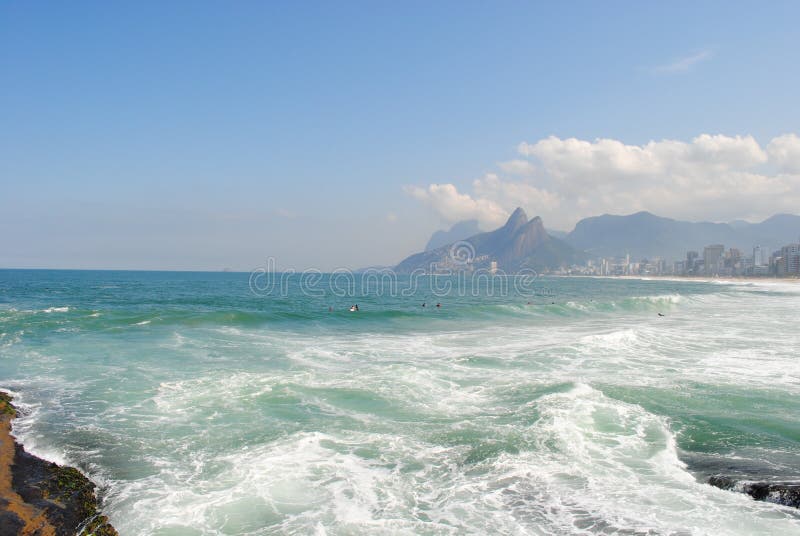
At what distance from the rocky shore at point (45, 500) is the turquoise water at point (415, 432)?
40 centimetres

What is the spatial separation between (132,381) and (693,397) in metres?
20.3

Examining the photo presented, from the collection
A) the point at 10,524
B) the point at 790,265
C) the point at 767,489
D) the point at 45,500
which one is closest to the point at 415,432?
the point at 767,489

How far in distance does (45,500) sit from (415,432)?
7.82 meters

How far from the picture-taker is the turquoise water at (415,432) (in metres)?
7.98

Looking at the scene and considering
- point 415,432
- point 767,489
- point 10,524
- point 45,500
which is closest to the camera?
point 10,524

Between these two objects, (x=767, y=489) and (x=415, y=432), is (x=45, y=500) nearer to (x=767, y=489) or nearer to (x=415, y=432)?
(x=415, y=432)

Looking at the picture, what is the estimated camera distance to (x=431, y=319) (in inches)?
1615

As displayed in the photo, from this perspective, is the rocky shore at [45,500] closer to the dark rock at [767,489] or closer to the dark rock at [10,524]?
the dark rock at [10,524]

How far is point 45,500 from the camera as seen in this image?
26.1ft

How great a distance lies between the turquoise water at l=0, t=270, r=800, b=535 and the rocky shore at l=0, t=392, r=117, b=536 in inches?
15.9

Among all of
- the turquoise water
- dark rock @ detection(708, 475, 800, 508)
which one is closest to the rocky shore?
the turquoise water

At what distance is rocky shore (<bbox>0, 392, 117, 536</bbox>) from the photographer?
285 inches

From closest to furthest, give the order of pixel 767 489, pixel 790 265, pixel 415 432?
pixel 767 489 → pixel 415 432 → pixel 790 265

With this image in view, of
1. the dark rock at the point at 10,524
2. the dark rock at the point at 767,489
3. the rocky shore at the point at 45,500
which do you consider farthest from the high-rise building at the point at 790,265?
the dark rock at the point at 10,524
